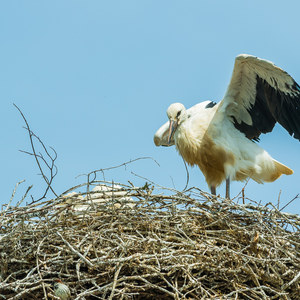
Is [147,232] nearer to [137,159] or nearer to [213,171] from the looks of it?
[137,159]

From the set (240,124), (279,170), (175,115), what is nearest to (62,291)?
(175,115)

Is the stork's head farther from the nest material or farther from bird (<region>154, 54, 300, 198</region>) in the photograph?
the nest material

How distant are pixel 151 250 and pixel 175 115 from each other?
6.96ft

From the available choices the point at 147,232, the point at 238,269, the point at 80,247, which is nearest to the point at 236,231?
the point at 238,269

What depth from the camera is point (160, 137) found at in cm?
686

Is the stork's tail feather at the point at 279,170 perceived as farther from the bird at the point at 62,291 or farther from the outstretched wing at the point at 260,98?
the bird at the point at 62,291

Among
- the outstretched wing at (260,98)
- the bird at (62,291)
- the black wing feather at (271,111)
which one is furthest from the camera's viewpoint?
the black wing feather at (271,111)

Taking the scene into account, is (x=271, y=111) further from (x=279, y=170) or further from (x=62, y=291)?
(x=62, y=291)

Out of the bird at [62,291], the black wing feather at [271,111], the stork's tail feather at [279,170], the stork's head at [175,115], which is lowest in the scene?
the bird at [62,291]

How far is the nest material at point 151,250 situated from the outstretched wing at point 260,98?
1763mm

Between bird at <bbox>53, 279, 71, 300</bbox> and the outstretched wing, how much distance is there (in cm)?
281

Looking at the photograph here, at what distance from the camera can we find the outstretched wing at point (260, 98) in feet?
19.6

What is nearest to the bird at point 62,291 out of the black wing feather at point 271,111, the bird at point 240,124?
the bird at point 240,124

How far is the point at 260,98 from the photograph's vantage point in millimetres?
6254
